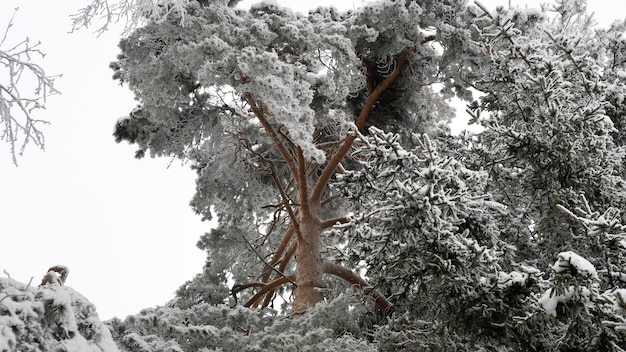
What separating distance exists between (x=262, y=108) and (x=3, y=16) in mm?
4379

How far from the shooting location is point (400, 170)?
20.4 feet

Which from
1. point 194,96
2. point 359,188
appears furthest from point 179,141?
point 359,188

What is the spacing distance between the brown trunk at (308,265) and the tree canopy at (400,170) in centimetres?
3

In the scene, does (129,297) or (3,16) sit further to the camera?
(129,297)

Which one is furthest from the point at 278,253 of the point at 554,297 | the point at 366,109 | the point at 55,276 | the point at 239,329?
the point at 55,276

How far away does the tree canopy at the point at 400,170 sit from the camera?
18.5ft

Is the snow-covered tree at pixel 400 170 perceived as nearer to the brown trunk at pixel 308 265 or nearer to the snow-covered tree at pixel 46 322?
the brown trunk at pixel 308 265

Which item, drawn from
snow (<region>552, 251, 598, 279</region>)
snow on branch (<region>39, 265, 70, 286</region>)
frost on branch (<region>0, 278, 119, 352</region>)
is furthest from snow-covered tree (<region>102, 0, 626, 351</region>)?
frost on branch (<region>0, 278, 119, 352</region>)

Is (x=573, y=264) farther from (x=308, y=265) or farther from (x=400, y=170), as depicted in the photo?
(x=308, y=265)

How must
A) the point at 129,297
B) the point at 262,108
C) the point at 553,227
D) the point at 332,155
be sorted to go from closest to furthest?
the point at 553,227
the point at 262,108
the point at 332,155
the point at 129,297

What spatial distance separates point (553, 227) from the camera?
6.64 meters

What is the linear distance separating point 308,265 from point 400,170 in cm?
362

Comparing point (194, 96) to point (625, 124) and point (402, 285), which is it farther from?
point (625, 124)

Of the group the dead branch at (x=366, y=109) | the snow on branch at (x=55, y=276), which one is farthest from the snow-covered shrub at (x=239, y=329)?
the dead branch at (x=366, y=109)
